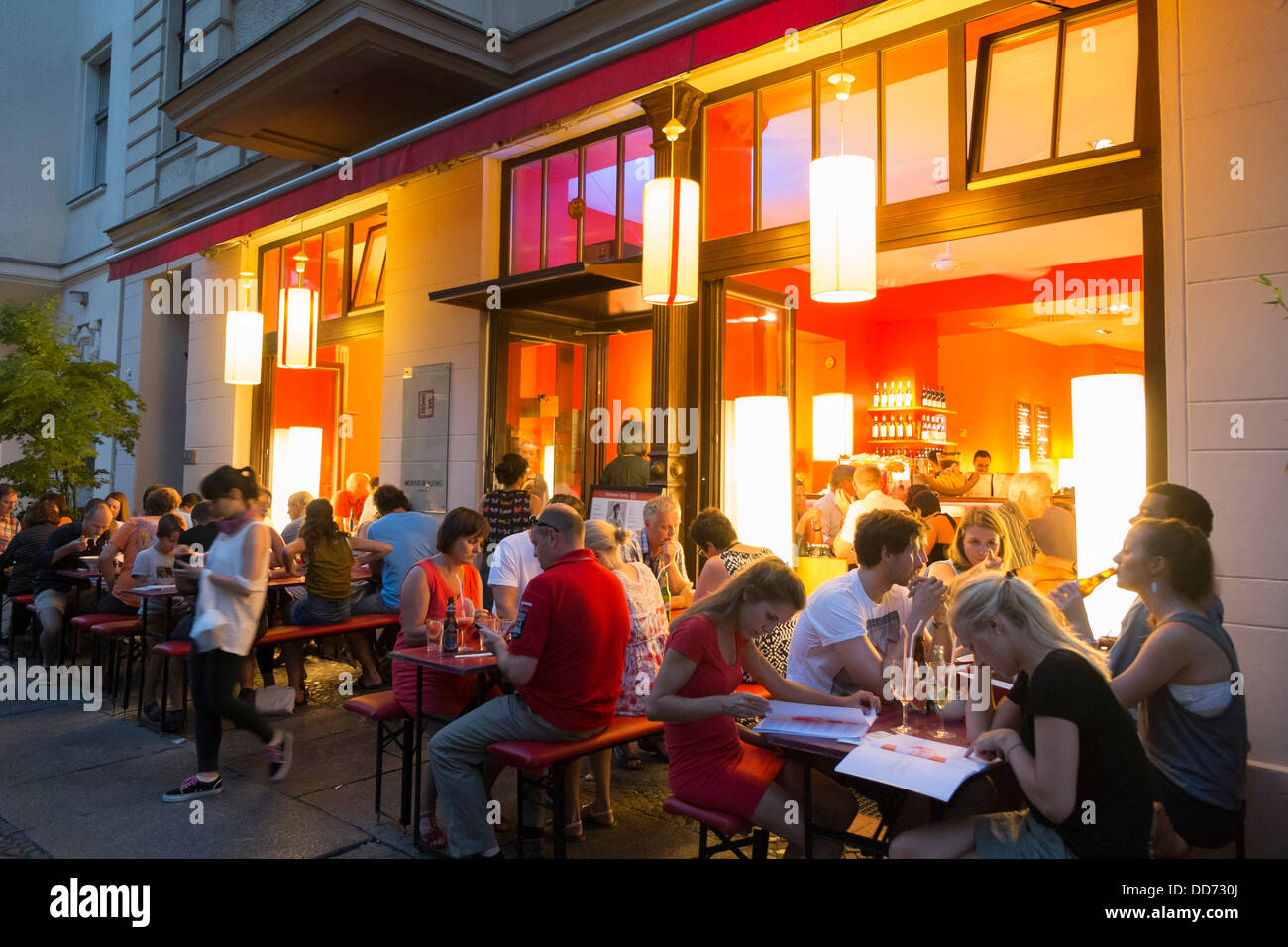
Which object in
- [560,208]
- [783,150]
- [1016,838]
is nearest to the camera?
[1016,838]

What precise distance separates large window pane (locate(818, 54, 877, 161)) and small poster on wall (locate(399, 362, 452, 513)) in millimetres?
4256

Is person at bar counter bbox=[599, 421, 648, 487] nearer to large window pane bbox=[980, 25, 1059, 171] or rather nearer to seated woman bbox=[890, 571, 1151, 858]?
large window pane bbox=[980, 25, 1059, 171]

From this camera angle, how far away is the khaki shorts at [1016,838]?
2451 mm

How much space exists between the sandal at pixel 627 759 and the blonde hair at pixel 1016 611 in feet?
10.0

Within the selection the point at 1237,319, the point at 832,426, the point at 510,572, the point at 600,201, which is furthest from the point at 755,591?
the point at 832,426

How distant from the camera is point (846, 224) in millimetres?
4730

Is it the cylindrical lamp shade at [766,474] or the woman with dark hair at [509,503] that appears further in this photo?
the woman with dark hair at [509,503]

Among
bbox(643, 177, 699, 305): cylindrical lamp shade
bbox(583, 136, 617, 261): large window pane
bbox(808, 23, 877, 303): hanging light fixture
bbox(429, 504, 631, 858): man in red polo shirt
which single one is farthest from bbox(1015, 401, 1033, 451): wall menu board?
bbox(429, 504, 631, 858): man in red polo shirt

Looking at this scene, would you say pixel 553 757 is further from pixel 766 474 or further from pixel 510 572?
pixel 766 474

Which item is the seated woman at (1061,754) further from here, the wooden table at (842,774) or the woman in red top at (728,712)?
the woman in red top at (728,712)

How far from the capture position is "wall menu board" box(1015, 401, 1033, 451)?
15.2m

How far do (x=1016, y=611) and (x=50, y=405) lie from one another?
1140 centimetres

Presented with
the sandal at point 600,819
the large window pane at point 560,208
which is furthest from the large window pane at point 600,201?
the sandal at point 600,819
